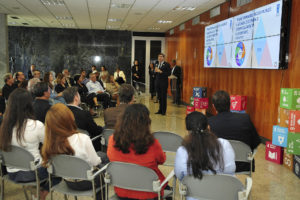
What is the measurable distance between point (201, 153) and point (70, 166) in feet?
3.54

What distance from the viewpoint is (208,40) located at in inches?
352

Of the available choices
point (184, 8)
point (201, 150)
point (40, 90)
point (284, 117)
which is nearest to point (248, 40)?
point (284, 117)

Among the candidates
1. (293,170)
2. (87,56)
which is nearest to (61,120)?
(293,170)

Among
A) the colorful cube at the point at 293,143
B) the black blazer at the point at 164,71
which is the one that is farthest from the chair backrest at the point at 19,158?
the black blazer at the point at 164,71

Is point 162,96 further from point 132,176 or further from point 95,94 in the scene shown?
point 132,176

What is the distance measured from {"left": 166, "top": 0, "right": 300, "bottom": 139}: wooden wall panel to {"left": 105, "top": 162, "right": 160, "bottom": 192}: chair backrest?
3.89m

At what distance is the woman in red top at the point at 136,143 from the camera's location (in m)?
2.21

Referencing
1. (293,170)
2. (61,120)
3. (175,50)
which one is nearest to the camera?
(61,120)

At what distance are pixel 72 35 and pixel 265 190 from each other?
1443 centimetres

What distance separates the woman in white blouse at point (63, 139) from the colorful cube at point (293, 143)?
3079 millimetres

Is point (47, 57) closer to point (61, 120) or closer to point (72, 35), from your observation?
point (72, 35)

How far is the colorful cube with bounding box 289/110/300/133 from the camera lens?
4.19 m

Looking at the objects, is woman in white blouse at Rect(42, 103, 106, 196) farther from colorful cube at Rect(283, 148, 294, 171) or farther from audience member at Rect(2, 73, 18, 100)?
audience member at Rect(2, 73, 18, 100)

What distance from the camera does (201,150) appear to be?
2066mm
